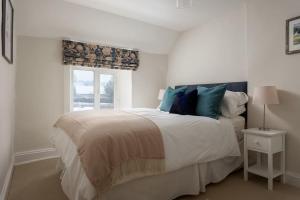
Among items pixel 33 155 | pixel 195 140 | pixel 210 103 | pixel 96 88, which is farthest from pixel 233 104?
pixel 33 155

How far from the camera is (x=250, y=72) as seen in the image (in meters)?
2.79

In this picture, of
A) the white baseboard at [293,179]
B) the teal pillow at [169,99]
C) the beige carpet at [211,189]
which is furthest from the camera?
the teal pillow at [169,99]

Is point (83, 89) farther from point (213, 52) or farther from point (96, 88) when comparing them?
→ point (213, 52)

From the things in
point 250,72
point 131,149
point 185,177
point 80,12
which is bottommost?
→ point 185,177

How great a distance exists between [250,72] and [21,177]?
3.35 m

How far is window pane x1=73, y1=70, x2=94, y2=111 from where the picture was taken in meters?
3.72

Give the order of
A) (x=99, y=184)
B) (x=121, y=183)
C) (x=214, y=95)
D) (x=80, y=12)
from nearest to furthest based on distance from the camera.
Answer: (x=99, y=184)
(x=121, y=183)
(x=214, y=95)
(x=80, y=12)

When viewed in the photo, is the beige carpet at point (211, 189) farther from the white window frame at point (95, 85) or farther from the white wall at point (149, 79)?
the white wall at point (149, 79)

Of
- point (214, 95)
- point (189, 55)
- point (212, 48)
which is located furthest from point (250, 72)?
point (189, 55)

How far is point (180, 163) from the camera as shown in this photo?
1904 mm

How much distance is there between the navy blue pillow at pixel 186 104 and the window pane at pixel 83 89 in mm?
1853

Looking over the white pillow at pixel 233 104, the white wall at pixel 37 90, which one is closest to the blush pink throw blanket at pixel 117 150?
the white pillow at pixel 233 104

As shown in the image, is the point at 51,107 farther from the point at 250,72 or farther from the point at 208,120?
the point at 250,72

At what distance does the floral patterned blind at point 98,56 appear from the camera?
3318 millimetres
